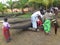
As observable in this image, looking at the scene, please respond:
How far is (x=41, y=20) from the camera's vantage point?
421 inches

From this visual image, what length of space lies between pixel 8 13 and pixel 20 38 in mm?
7560

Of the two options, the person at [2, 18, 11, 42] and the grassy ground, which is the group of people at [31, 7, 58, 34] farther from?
the person at [2, 18, 11, 42]

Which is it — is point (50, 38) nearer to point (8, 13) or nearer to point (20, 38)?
point (20, 38)

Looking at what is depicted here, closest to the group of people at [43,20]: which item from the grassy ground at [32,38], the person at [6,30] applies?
the person at [6,30]

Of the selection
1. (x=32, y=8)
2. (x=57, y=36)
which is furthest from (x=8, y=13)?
(x=57, y=36)

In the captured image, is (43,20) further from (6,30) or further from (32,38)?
(6,30)

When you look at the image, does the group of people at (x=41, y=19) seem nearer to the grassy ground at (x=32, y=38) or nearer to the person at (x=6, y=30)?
the grassy ground at (x=32, y=38)

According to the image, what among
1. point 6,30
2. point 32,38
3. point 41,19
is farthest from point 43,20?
point 6,30

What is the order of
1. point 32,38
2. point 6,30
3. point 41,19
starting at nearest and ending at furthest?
point 6,30 < point 32,38 < point 41,19

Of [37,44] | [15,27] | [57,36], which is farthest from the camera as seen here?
[15,27]

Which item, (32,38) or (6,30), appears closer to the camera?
(6,30)

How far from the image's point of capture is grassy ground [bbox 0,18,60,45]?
9188 millimetres

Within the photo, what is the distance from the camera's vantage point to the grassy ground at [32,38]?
919 cm

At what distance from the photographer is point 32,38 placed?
9.62 metres
